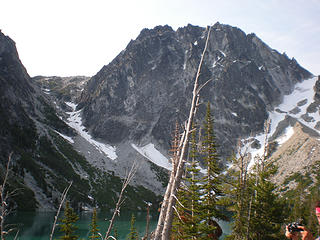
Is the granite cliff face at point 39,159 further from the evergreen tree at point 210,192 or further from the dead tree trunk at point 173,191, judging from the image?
the dead tree trunk at point 173,191

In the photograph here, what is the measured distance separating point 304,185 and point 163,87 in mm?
121886

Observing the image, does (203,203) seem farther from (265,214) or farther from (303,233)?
(303,233)

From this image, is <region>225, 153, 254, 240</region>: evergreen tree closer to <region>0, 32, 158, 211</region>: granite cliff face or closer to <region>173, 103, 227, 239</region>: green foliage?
<region>173, 103, 227, 239</region>: green foliage

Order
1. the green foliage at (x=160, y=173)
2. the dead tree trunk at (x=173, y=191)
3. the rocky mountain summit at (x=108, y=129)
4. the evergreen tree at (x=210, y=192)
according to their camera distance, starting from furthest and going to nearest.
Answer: the green foliage at (x=160, y=173)
the rocky mountain summit at (x=108, y=129)
the evergreen tree at (x=210, y=192)
the dead tree trunk at (x=173, y=191)

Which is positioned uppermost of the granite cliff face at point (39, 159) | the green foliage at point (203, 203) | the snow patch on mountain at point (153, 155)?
the green foliage at point (203, 203)

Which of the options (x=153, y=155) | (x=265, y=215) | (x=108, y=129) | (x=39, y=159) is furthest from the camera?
(x=108, y=129)

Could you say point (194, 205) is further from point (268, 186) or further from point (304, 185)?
point (304, 185)

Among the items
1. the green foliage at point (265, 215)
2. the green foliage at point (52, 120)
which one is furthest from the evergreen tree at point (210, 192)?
the green foliage at point (52, 120)

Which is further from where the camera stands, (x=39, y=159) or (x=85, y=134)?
(x=85, y=134)

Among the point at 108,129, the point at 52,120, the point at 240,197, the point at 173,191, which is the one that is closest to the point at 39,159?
the point at 52,120

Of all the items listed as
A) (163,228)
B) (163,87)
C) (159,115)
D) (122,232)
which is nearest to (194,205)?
(163,228)

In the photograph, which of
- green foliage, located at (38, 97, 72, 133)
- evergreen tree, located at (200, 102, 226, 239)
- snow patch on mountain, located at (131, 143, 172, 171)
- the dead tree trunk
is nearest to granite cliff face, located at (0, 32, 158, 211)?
green foliage, located at (38, 97, 72, 133)

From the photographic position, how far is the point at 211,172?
2334cm

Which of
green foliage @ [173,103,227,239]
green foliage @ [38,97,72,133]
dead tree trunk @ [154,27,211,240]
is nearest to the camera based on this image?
dead tree trunk @ [154,27,211,240]
